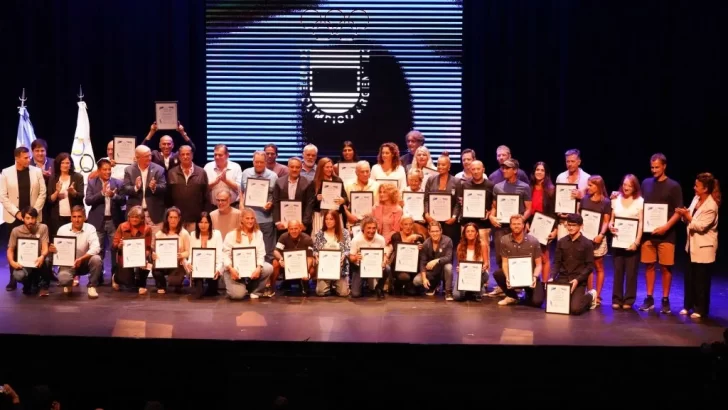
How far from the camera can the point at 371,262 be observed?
9.19 meters

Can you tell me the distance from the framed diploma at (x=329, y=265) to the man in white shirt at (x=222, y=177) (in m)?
1.45

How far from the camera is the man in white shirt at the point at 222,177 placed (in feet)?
32.9

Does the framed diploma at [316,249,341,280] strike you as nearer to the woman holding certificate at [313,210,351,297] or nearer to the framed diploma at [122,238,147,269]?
the woman holding certificate at [313,210,351,297]

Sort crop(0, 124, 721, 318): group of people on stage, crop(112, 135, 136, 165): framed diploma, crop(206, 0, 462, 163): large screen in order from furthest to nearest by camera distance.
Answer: crop(206, 0, 462, 163): large screen < crop(112, 135, 136, 165): framed diploma < crop(0, 124, 721, 318): group of people on stage

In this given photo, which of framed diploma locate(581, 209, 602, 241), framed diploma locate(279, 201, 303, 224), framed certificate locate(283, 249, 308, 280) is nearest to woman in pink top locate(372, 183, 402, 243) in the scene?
framed diploma locate(279, 201, 303, 224)

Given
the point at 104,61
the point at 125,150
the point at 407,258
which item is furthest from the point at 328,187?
the point at 104,61

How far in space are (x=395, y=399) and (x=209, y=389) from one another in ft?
4.89

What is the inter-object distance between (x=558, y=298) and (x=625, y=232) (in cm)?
97

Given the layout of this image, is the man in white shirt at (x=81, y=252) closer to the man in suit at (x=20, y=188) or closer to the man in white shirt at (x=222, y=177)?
the man in suit at (x=20, y=188)

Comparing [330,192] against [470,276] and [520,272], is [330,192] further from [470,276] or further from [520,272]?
[520,272]

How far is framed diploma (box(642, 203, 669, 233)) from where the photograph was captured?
344 inches

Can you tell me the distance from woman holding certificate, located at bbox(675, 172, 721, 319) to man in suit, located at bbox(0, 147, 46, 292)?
21.7 feet

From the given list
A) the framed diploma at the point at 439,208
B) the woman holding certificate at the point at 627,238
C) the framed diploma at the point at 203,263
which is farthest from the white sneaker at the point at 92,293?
the woman holding certificate at the point at 627,238

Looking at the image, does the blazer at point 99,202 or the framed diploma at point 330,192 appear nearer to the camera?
the framed diploma at point 330,192
